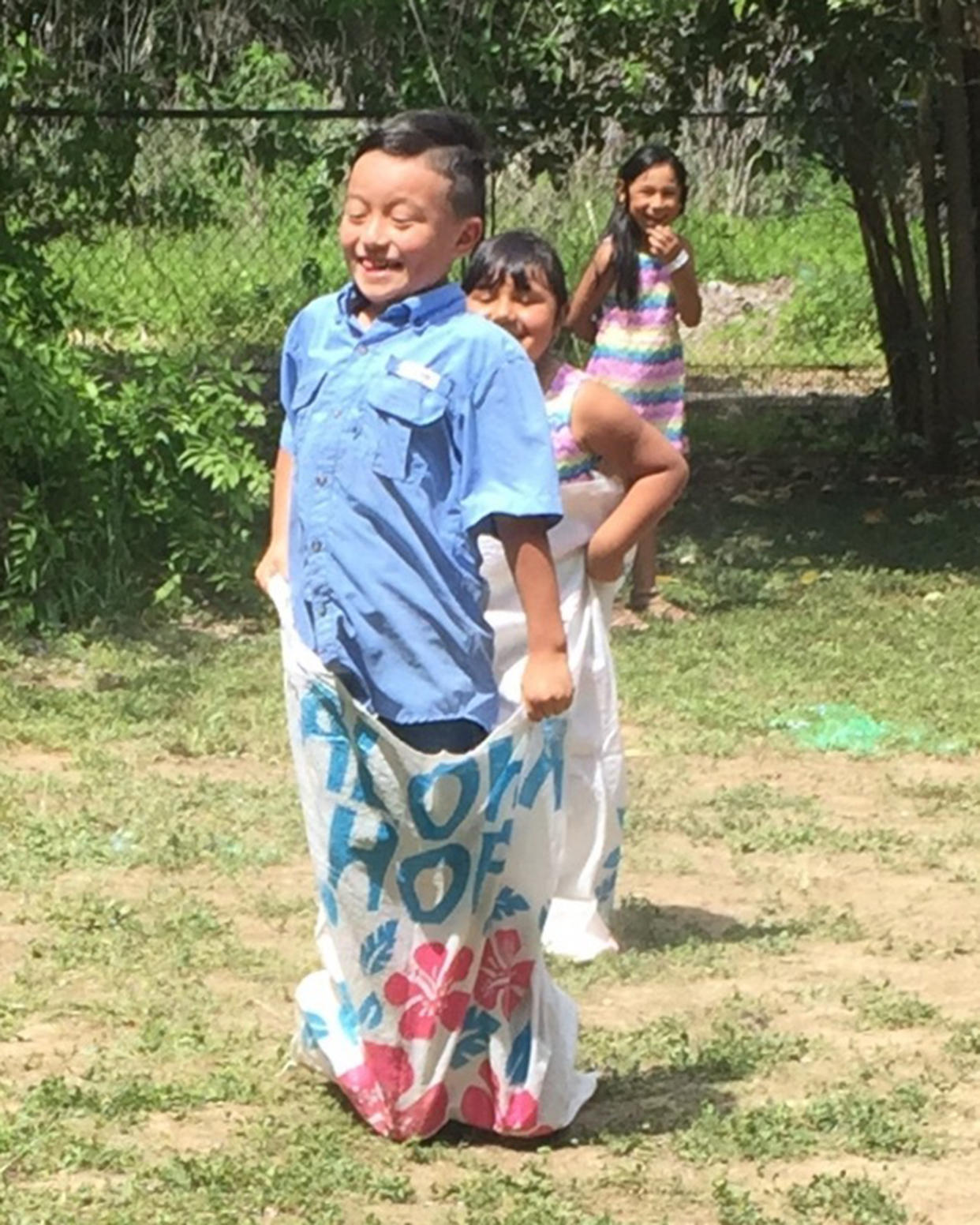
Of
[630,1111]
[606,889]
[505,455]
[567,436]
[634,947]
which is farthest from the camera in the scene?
[634,947]

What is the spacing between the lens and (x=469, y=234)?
3.86m

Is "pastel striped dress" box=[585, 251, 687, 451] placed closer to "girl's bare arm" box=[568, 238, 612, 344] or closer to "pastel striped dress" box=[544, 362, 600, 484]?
"girl's bare arm" box=[568, 238, 612, 344]

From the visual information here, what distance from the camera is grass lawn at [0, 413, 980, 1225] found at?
3838 millimetres

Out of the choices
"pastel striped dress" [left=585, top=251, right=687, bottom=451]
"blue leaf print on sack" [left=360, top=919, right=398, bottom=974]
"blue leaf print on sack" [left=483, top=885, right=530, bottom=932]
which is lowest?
"blue leaf print on sack" [left=360, top=919, right=398, bottom=974]

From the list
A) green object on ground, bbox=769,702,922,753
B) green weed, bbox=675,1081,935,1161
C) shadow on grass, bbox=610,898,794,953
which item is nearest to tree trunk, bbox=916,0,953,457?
green object on ground, bbox=769,702,922,753

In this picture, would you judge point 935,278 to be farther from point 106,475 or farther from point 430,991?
point 430,991

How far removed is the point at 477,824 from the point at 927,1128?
0.99m

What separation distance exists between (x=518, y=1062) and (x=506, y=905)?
0.89ft

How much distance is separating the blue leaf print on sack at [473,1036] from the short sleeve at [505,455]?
816mm

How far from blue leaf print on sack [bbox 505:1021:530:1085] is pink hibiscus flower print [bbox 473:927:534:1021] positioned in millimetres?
44

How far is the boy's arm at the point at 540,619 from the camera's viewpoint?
149 inches

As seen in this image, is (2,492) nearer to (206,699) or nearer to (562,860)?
(206,699)

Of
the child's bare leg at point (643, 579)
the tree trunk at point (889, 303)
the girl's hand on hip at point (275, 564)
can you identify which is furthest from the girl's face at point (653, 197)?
the girl's hand on hip at point (275, 564)

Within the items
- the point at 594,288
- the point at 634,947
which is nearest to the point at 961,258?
the point at 594,288
